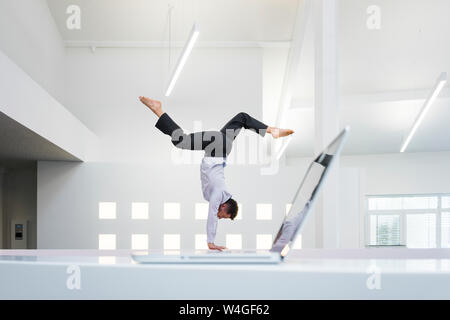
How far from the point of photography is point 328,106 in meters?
6.35

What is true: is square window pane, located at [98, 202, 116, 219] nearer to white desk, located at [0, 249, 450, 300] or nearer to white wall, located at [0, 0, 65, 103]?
white wall, located at [0, 0, 65, 103]

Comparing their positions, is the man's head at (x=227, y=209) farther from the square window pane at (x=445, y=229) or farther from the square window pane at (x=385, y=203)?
the square window pane at (x=445, y=229)

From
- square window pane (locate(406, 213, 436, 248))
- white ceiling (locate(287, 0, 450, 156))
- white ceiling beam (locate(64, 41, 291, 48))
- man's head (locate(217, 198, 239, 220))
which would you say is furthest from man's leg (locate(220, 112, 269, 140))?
square window pane (locate(406, 213, 436, 248))

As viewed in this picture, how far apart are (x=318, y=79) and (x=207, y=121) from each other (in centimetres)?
505

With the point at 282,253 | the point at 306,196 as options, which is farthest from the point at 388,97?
the point at 282,253

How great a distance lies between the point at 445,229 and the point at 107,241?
1073cm

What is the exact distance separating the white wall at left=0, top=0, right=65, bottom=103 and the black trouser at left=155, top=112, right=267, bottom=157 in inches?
218

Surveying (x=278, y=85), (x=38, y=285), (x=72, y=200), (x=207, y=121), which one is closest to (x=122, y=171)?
(x=72, y=200)

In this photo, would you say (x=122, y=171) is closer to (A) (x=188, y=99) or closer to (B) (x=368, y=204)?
(A) (x=188, y=99)

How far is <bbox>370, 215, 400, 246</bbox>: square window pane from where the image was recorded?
1658 cm

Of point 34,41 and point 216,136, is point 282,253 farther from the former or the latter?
point 34,41

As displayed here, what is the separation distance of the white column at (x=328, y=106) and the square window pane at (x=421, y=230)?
10.8m
